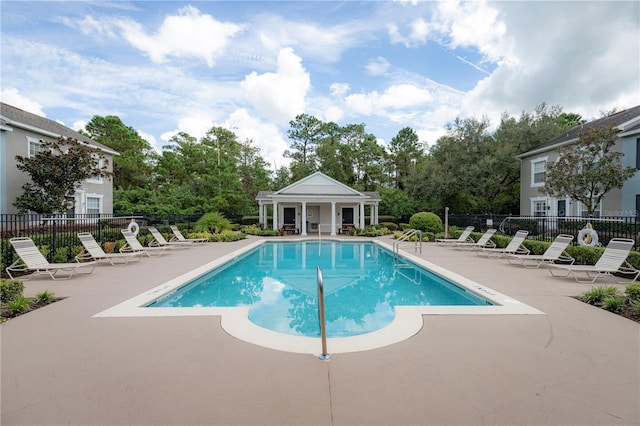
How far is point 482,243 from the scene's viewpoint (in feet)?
45.9

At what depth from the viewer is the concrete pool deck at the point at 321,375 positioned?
2.62 metres

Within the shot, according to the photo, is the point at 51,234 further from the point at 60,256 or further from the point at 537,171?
the point at 537,171

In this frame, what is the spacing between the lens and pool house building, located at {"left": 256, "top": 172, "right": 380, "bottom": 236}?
23672 millimetres

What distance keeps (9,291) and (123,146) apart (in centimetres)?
3605

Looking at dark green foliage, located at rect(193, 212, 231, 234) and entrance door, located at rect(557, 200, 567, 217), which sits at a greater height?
entrance door, located at rect(557, 200, 567, 217)

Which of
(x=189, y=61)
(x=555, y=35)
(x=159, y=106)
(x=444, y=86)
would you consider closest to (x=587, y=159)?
(x=555, y=35)

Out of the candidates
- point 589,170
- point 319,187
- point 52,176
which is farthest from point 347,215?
point 52,176

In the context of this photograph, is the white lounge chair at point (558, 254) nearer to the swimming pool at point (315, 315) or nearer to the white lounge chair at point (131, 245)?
the swimming pool at point (315, 315)

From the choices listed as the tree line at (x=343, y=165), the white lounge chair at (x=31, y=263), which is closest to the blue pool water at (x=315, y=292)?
the white lounge chair at (x=31, y=263)

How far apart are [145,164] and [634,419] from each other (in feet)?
141

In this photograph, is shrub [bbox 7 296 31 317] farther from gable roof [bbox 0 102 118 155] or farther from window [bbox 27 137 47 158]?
window [bbox 27 137 47 158]

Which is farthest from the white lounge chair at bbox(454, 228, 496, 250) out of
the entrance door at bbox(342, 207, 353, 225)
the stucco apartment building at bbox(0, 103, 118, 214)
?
the stucco apartment building at bbox(0, 103, 118, 214)

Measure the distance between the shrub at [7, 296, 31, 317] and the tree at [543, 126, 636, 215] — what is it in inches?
767

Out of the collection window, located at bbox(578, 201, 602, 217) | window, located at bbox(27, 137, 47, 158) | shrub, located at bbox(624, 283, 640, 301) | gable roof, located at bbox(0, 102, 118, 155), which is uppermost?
gable roof, located at bbox(0, 102, 118, 155)
